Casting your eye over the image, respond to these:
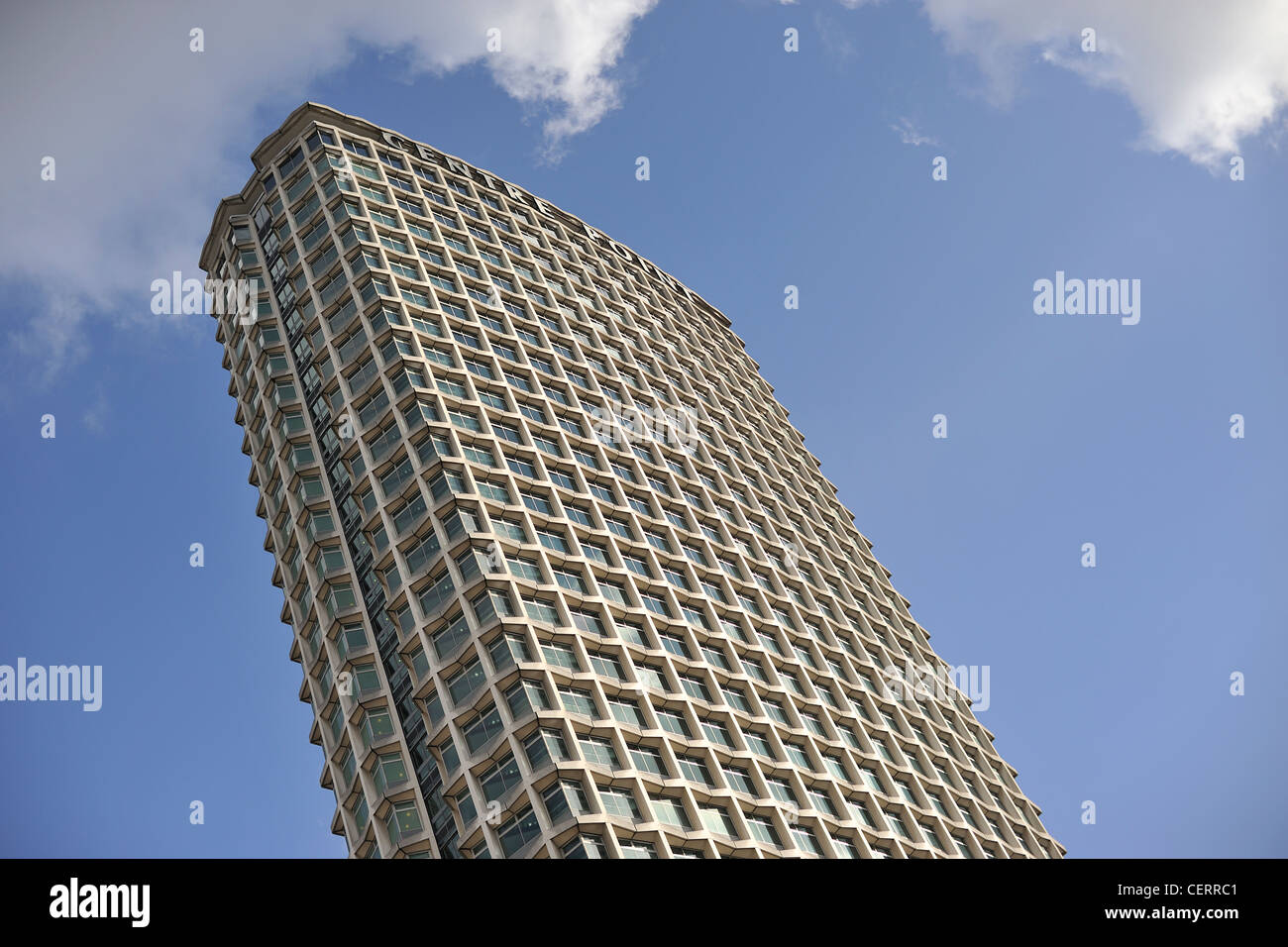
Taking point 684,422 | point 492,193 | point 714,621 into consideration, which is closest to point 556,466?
point 714,621

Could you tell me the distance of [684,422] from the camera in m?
89.0

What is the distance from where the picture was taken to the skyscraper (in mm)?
57469

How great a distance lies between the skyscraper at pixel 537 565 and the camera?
57469mm

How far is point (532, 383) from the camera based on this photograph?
253ft

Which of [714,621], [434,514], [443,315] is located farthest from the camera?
[443,315]

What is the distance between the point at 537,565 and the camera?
209ft

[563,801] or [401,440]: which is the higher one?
[401,440]
